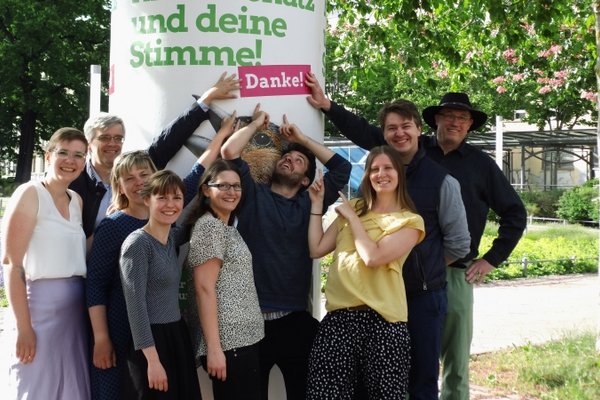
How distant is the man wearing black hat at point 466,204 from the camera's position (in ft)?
15.5

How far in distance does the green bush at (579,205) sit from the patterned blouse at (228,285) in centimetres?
2189

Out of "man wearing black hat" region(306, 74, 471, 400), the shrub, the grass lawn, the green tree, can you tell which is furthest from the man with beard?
the green tree

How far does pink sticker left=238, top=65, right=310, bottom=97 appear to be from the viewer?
4.32 meters

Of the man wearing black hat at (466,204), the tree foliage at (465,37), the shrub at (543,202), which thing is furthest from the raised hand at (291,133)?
the shrub at (543,202)

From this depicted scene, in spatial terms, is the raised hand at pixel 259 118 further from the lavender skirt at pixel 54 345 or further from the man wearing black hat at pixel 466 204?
the lavender skirt at pixel 54 345

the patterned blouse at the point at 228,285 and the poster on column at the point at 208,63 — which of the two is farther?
the poster on column at the point at 208,63

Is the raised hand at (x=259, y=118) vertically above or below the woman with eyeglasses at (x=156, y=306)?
above

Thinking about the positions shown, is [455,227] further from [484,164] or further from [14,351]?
[14,351]

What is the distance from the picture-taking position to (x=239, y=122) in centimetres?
430

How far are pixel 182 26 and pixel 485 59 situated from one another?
309 inches

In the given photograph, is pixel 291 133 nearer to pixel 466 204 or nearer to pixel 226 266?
pixel 226 266

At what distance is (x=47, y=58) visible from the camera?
105 feet

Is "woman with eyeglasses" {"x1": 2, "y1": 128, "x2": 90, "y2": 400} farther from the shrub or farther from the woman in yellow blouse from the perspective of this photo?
the shrub

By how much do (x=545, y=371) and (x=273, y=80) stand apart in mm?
3830
